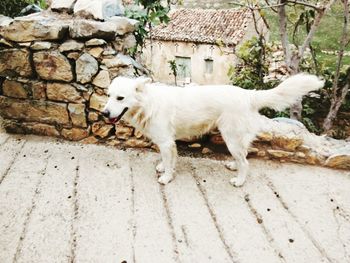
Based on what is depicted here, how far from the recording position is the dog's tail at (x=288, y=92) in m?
3.29

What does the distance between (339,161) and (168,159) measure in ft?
6.13

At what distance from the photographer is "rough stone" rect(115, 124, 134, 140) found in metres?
4.15

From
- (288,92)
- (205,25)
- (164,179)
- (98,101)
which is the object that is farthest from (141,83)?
(205,25)

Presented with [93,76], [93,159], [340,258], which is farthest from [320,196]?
[93,76]

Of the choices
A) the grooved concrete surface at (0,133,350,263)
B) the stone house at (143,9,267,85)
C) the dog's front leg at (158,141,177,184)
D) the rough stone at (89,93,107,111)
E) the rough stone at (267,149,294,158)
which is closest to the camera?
the grooved concrete surface at (0,133,350,263)

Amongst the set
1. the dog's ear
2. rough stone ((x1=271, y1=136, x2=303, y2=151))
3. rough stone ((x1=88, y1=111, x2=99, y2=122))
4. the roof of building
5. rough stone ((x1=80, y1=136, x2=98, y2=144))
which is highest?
the dog's ear

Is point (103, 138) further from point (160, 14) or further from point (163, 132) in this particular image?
point (160, 14)

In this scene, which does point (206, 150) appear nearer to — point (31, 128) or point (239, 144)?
point (239, 144)

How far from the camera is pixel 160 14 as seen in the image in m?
4.65

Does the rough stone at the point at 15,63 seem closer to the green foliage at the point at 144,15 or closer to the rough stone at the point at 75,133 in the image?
the rough stone at the point at 75,133

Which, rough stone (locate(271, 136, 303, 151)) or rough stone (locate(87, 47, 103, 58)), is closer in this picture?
rough stone (locate(87, 47, 103, 58))

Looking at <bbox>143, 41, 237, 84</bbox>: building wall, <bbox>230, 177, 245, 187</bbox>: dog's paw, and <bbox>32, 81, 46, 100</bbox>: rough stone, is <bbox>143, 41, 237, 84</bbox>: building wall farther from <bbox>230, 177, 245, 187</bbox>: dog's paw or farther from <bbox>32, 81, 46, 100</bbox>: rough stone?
A: <bbox>230, 177, 245, 187</bbox>: dog's paw

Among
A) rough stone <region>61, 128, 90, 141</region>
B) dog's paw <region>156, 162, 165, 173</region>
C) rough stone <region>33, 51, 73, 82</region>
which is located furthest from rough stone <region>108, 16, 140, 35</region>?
dog's paw <region>156, 162, 165, 173</region>

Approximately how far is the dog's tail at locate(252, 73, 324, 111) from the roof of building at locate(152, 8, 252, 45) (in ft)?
43.6
